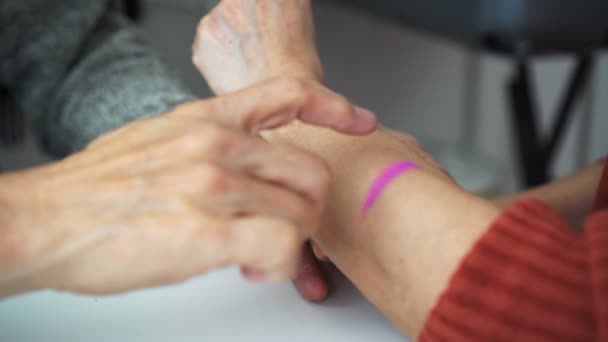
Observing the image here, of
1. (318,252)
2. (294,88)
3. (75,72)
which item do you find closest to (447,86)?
(75,72)

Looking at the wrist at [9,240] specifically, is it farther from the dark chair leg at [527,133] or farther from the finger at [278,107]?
the dark chair leg at [527,133]

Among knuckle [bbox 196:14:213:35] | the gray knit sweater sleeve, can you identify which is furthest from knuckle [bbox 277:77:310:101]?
the gray knit sweater sleeve

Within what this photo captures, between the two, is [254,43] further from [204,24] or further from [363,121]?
[363,121]

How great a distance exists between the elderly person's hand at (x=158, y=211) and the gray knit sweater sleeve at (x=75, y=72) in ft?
1.44

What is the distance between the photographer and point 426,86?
1.87 m

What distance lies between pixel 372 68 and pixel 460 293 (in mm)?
1445

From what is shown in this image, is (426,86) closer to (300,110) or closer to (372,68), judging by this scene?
(372,68)

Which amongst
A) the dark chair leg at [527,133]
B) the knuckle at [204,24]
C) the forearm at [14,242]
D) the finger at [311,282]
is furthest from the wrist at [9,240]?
the dark chair leg at [527,133]

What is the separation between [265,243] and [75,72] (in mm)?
586

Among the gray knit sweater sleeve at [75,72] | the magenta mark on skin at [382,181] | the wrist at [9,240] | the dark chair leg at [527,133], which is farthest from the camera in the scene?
the dark chair leg at [527,133]

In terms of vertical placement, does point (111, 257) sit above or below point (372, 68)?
above

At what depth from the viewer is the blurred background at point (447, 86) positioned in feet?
5.62

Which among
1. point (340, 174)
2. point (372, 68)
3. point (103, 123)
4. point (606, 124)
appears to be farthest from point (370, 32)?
point (340, 174)

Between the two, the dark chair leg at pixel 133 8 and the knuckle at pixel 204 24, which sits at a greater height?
the knuckle at pixel 204 24
